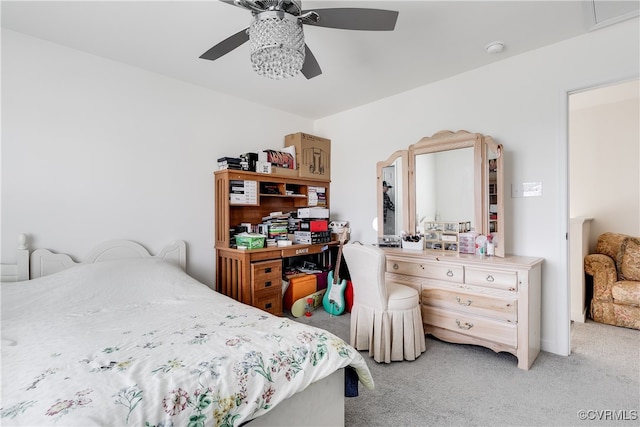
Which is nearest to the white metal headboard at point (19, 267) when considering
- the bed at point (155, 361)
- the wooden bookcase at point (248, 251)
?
the bed at point (155, 361)

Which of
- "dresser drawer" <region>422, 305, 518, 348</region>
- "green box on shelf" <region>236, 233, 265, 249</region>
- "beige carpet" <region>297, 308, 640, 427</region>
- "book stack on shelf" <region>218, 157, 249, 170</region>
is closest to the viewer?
"beige carpet" <region>297, 308, 640, 427</region>

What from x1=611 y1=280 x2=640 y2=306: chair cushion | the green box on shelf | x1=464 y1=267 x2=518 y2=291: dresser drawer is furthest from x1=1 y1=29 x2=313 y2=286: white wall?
x1=611 y1=280 x2=640 y2=306: chair cushion

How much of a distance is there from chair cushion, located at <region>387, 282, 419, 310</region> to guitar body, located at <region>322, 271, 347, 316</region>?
91 centimetres

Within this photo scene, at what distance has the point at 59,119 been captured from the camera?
2338 millimetres

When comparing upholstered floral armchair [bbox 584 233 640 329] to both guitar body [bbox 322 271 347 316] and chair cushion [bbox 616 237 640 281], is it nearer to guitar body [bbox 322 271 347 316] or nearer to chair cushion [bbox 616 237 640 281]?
chair cushion [bbox 616 237 640 281]

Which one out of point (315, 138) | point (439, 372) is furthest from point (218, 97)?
point (439, 372)

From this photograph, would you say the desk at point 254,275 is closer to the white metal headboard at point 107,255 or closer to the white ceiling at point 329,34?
the white metal headboard at point 107,255

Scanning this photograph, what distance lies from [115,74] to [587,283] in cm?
522

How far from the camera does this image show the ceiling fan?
147 centimetres

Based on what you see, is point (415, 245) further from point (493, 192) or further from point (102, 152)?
point (102, 152)

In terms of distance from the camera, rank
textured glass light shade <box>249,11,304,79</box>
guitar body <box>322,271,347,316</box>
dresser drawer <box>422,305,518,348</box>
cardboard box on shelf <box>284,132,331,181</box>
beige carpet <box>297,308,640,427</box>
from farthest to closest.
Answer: cardboard box on shelf <box>284,132,331,181</box> → guitar body <box>322,271,347,316</box> → dresser drawer <box>422,305,518,348</box> → beige carpet <box>297,308,640,427</box> → textured glass light shade <box>249,11,304,79</box>

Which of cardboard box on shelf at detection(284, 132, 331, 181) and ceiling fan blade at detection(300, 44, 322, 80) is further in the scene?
cardboard box on shelf at detection(284, 132, 331, 181)

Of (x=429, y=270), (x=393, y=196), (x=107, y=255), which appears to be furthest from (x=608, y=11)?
(x=107, y=255)

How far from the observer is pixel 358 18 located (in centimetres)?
155
